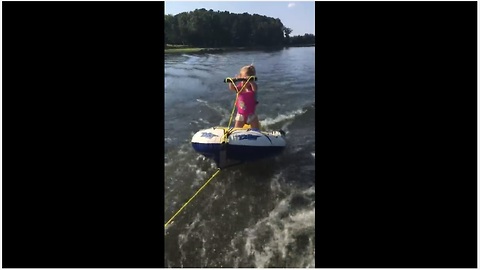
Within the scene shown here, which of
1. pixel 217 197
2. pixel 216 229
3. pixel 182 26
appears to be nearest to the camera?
pixel 216 229

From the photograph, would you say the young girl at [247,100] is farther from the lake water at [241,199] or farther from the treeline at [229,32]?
the treeline at [229,32]

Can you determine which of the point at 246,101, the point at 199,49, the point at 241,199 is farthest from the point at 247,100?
the point at 199,49

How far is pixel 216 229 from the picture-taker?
4441 millimetres

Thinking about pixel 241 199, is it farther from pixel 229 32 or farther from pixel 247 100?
pixel 229 32

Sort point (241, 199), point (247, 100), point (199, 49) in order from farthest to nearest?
1. point (199, 49)
2. point (247, 100)
3. point (241, 199)

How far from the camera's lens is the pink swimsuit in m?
6.20

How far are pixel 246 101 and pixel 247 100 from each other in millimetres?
25

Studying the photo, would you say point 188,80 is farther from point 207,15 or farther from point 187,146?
point 207,15

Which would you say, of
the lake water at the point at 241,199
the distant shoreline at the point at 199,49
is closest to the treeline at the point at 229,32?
the distant shoreline at the point at 199,49

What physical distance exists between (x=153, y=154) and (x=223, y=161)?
234 cm

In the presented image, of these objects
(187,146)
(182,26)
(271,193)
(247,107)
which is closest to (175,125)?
(187,146)

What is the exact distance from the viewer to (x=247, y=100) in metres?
6.20

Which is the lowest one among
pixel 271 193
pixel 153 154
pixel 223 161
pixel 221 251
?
pixel 221 251

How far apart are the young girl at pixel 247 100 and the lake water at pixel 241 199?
0.80 metres
